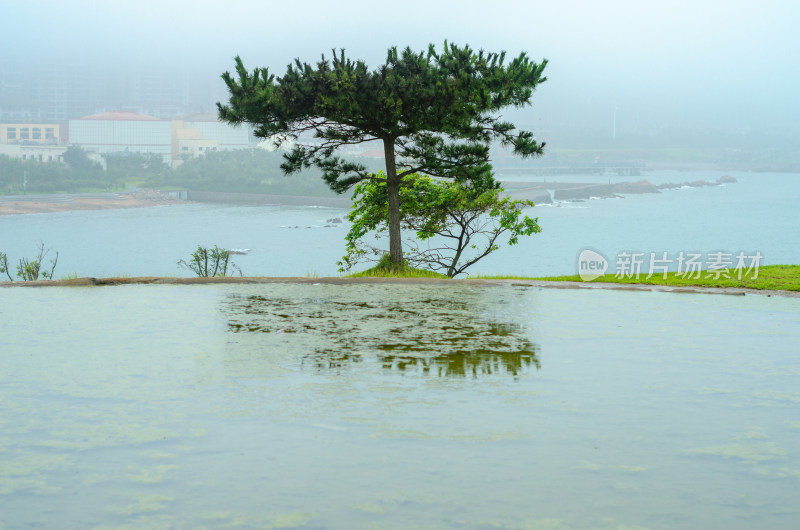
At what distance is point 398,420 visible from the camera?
11.6 ft

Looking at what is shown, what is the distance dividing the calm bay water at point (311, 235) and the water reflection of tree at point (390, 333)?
1518 inches

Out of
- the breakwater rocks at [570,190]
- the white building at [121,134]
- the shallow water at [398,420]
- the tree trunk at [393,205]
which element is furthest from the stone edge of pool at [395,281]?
the white building at [121,134]

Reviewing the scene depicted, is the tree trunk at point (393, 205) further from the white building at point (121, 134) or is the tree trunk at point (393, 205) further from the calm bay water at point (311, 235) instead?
the white building at point (121, 134)

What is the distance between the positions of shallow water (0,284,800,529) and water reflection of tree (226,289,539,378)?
33 millimetres

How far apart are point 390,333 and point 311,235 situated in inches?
2501

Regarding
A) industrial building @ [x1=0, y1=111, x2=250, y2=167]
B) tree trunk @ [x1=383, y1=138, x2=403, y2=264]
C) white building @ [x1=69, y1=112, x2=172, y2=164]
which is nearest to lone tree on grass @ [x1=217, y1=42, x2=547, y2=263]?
tree trunk @ [x1=383, y1=138, x2=403, y2=264]

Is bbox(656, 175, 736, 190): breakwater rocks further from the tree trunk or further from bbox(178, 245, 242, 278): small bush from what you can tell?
the tree trunk

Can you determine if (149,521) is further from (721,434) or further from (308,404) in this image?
(721,434)

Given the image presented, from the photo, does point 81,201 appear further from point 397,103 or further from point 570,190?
point 397,103

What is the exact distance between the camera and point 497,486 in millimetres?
2762

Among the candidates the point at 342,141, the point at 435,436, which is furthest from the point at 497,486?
the point at 342,141

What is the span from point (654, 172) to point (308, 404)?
16358 centimetres

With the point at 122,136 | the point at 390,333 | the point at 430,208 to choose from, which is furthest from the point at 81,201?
the point at 390,333

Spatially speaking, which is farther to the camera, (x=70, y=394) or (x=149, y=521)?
(x=70, y=394)
